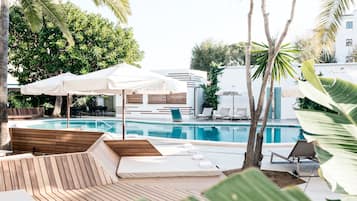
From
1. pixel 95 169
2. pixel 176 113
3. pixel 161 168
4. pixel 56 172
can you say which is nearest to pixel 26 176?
pixel 56 172

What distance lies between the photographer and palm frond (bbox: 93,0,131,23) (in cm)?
881

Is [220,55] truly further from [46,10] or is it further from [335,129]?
[335,129]

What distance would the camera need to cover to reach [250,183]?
602 millimetres

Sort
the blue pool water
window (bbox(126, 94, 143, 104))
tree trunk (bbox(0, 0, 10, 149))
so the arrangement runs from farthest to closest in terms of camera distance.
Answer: window (bbox(126, 94, 143, 104)), the blue pool water, tree trunk (bbox(0, 0, 10, 149))

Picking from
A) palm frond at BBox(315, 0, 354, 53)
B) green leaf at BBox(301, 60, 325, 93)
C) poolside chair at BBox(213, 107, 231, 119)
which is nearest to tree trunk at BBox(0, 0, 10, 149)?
green leaf at BBox(301, 60, 325, 93)

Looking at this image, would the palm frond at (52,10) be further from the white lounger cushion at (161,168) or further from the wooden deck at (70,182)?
the wooden deck at (70,182)

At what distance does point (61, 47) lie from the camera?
21.7 metres

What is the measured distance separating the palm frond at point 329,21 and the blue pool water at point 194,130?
22.8 ft

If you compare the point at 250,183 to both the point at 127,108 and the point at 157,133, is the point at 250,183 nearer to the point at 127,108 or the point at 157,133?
the point at 157,133

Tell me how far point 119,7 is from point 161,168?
506cm

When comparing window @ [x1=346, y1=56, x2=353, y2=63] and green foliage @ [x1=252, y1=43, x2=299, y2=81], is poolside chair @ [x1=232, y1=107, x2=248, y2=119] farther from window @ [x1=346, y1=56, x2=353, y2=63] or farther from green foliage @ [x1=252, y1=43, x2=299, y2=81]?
window @ [x1=346, y1=56, x2=353, y2=63]

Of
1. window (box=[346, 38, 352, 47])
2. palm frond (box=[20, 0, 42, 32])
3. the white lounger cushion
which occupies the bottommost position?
the white lounger cushion

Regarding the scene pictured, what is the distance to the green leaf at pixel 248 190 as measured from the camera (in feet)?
1.93

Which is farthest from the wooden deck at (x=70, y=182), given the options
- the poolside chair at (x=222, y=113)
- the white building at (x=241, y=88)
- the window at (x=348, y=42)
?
the window at (x=348, y=42)
